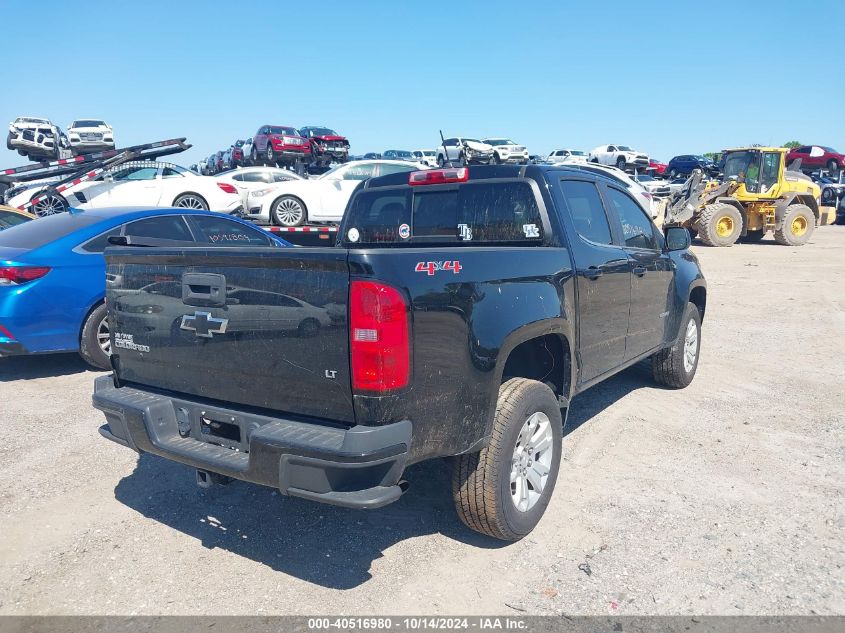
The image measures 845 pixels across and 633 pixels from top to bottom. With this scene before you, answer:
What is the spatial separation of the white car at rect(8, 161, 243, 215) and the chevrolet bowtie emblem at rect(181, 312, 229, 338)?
39.0 feet

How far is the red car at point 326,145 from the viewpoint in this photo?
28.8m

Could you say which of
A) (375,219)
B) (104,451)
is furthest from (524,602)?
(104,451)

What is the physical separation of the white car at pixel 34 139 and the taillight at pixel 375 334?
84.1 feet

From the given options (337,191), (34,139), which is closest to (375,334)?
(337,191)

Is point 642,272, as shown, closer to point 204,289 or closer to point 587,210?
point 587,210

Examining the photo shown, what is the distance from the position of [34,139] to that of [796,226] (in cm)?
2604

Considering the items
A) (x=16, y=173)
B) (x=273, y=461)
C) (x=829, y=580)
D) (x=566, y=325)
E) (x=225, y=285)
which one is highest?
(x=16, y=173)

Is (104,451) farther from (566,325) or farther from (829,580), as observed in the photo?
(829,580)

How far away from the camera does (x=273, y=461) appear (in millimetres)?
2756

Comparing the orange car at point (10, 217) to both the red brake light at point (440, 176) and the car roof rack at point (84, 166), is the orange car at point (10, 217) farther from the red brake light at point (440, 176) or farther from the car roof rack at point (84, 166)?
the red brake light at point (440, 176)

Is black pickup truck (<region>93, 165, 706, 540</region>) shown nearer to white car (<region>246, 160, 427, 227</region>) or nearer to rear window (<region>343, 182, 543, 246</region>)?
rear window (<region>343, 182, 543, 246</region>)

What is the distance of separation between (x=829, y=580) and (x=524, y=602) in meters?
1.51

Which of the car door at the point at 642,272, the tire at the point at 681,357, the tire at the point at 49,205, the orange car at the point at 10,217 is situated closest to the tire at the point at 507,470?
the car door at the point at 642,272

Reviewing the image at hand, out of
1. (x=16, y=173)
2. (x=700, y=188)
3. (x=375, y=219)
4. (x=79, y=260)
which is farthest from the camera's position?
(x=700, y=188)
